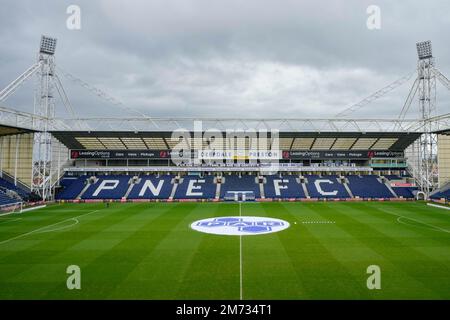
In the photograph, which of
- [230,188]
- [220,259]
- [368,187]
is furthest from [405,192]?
[220,259]

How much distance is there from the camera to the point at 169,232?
28.5 meters

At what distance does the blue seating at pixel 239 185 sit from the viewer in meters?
58.2

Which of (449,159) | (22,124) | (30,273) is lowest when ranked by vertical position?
(30,273)

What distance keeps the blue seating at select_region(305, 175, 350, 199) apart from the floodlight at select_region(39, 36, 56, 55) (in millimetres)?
51978

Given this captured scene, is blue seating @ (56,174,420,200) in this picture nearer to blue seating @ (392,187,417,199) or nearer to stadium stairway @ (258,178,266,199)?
blue seating @ (392,187,417,199)

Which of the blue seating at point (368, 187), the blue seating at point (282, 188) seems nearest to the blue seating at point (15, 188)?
the blue seating at point (282, 188)

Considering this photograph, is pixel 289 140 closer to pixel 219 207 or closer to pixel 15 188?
pixel 219 207

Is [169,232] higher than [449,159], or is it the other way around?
[449,159]

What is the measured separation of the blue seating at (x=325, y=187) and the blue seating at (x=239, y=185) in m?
10.1

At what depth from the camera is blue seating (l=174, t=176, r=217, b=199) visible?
56537 mm

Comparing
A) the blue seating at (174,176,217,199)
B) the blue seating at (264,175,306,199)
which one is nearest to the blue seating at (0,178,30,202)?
the blue seating at (174,176,217,199)
